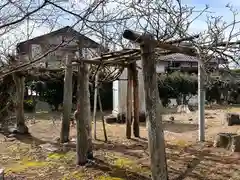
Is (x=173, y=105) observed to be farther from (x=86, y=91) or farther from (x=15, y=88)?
(x=86, y=91)

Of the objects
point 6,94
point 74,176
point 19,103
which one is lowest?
point 74,176

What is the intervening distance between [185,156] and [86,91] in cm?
252

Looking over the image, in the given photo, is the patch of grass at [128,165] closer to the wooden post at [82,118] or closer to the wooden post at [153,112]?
the wooden post at [82,118]

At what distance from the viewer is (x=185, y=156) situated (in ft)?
22.0

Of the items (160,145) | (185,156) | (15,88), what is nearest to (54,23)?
(160,145)


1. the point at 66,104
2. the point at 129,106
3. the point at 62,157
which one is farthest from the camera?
the point at 129,106

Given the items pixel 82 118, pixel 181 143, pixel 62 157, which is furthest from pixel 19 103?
pixel 181 143

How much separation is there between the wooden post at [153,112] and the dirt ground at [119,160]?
1.30 meters

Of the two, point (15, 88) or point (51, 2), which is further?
point (15, 88)

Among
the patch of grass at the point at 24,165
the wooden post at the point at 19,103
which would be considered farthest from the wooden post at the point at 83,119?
the wooden post at the point at 19,103

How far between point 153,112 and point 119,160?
286 centimetres

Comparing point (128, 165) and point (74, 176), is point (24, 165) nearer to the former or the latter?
point (74, 176)

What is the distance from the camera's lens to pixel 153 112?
12.9 ft

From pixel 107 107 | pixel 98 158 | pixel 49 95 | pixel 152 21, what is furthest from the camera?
pixel 107 107
